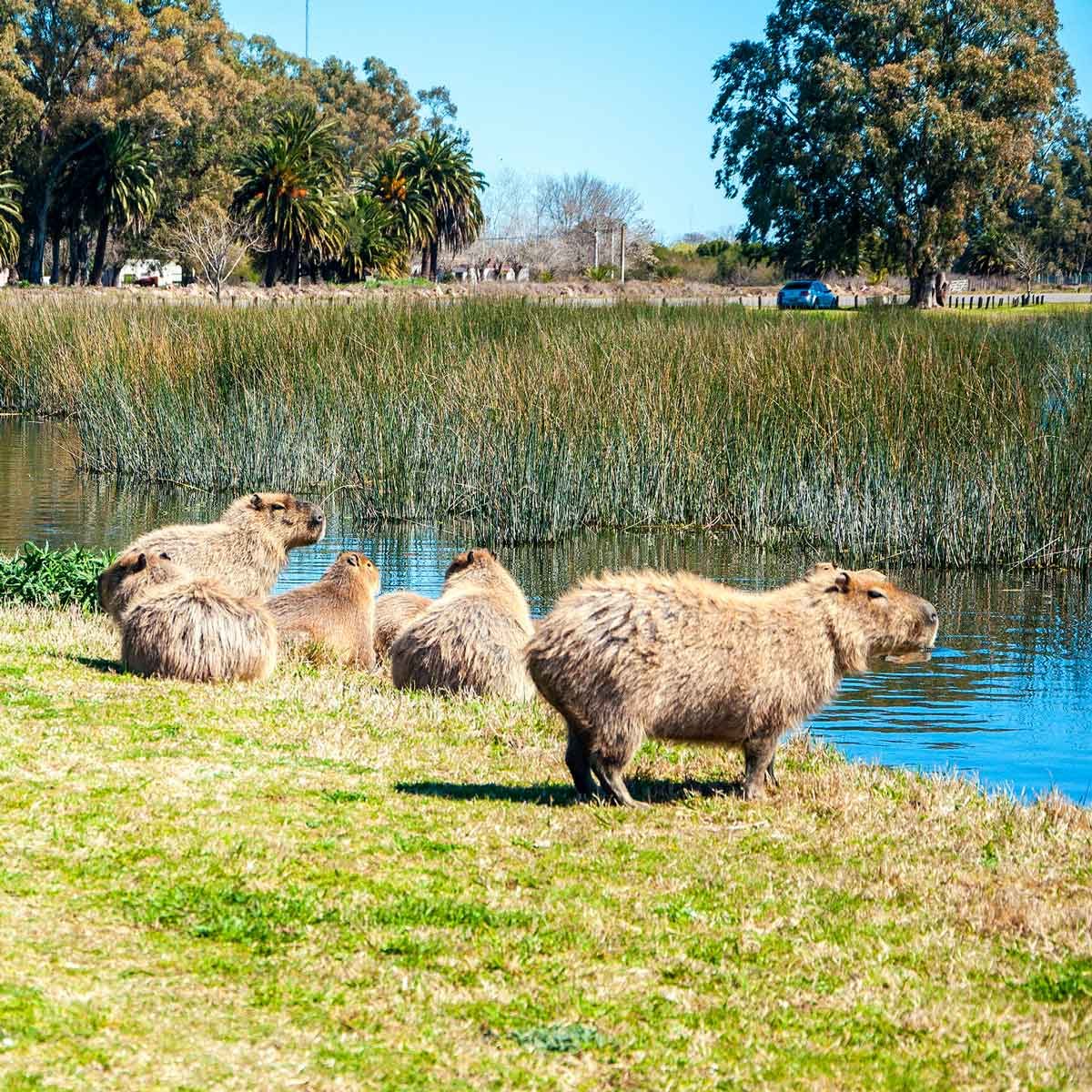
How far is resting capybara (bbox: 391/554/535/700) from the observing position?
880 centimetres

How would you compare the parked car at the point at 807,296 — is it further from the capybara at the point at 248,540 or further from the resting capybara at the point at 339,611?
the resting capybara at the point at 339,611

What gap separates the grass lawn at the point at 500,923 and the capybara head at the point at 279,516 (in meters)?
3.49

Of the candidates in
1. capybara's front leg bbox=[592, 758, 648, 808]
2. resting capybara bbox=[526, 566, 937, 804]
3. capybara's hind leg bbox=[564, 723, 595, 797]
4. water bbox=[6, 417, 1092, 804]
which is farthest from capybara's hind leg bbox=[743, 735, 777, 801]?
water bbox=[6, 417, 1092, 804]

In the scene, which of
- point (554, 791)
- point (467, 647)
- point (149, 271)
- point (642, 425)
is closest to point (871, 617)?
point (554, 791)

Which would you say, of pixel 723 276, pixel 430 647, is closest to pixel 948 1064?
pixel 430 647

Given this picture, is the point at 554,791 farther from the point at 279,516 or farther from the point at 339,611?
the point at 279,516

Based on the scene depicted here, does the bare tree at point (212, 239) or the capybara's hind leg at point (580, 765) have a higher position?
the bare tree at point (212, 239)

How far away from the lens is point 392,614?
11.1 meters

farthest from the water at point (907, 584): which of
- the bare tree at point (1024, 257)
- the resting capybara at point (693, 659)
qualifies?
the bare tree at point (1024, 257)

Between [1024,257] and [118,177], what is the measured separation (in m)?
51.3

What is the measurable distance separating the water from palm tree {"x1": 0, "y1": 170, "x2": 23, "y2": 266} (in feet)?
127

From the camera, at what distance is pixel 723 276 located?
7994cm

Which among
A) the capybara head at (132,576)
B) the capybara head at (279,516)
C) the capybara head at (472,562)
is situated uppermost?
the capybara head at (279,516)

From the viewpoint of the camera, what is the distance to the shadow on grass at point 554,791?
625cm
